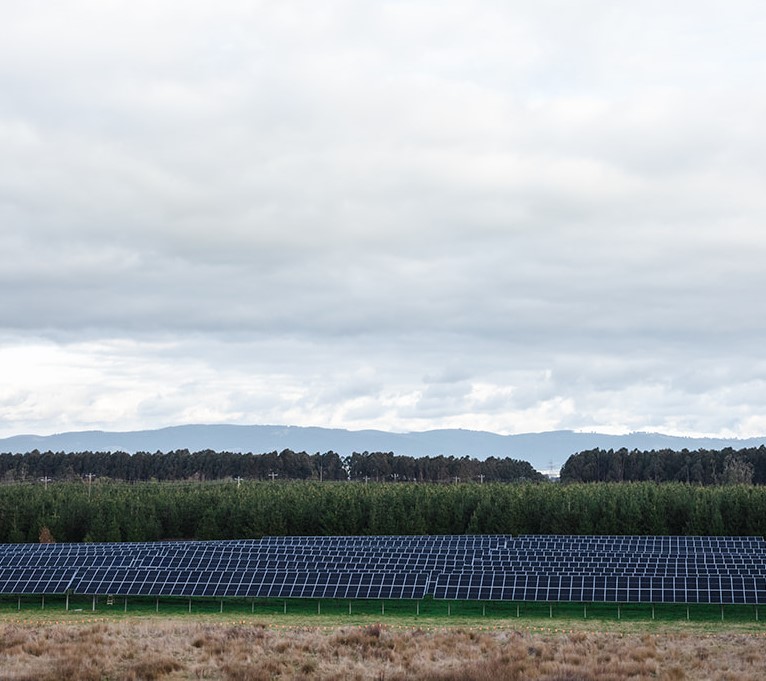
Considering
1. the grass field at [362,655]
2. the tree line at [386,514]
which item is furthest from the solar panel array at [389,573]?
the tree line at [386,514]

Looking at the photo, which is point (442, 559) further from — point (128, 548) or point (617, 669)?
point (617, 669)

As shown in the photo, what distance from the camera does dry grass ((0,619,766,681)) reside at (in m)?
26.4

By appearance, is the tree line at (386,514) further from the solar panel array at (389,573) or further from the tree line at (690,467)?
the tree line at (690,467)

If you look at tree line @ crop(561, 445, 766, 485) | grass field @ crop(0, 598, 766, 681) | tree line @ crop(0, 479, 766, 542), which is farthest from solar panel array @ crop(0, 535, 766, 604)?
tree line @ crop(561, 445, 766, 485)

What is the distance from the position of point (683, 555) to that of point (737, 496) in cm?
3672

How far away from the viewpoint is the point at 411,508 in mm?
101188

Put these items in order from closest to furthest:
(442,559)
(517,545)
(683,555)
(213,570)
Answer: (213,570) < (442,559) < (683,555) < (517,545)

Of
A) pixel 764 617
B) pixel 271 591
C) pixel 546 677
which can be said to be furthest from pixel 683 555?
pixel 546 677

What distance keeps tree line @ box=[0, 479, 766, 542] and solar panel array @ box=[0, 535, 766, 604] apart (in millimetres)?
26479

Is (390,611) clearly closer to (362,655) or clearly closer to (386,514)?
(362,655)

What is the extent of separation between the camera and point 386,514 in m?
100

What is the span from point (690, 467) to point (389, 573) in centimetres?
13890

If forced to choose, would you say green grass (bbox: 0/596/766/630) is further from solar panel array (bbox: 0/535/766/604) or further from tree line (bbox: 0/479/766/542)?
tree line (bbox: 0/479/766/542)

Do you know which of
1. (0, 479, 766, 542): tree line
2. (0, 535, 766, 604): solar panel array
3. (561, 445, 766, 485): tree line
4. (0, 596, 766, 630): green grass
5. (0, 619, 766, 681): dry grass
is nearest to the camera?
(0, 619, 766, 681): dry grass
